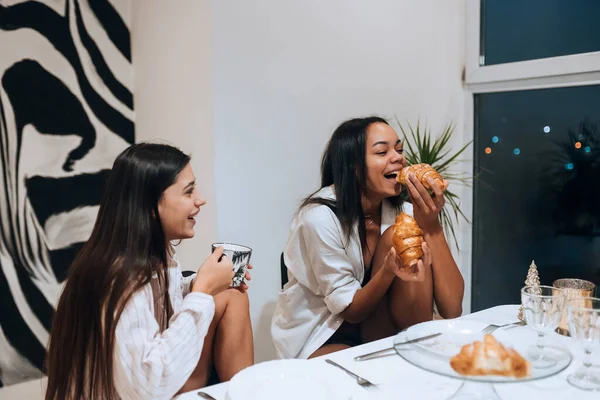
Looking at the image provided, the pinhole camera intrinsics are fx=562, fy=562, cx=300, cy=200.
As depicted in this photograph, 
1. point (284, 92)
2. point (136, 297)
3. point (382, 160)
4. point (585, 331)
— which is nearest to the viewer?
point (585, 331)

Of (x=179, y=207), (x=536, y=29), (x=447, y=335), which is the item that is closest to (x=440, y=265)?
(x=447, y=335)

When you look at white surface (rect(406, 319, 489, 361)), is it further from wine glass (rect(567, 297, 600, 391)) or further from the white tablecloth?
wine glass (rect(567, 297, 600, 391))

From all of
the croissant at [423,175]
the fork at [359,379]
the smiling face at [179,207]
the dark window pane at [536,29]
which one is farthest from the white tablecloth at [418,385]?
the dark window pane at [536,29]

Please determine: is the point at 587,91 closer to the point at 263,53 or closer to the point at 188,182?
the point at 263,53

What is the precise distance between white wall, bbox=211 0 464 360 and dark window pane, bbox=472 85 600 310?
53 cm

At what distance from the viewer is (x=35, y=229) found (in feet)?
7.86

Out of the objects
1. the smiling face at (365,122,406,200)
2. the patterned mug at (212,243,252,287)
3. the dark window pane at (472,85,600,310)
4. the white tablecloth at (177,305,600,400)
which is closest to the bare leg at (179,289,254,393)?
the patterned mug at (212,243,252,287)

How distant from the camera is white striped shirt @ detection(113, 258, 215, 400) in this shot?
1.07m

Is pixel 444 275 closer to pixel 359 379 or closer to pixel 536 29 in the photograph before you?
pixel 359 379

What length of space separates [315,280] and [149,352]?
890mm

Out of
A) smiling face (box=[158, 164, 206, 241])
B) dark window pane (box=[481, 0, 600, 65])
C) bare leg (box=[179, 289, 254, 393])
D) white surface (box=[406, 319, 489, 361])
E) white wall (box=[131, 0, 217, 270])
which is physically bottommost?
bare leg (box=[179, 289, 254, 393])

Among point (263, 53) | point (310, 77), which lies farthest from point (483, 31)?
point (263, 53)

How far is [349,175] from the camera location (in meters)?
1.94

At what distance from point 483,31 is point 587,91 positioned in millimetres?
639
